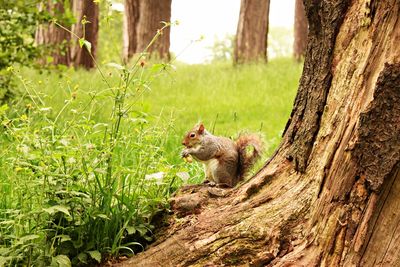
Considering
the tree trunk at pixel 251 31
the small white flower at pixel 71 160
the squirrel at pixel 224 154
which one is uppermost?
the tree trunk at pixel 251 31

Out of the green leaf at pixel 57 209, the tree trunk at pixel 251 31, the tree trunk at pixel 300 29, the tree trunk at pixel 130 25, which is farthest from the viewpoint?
the tree trunk at pixel 300 29

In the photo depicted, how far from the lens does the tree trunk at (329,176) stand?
2457mm

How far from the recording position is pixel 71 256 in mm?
3078

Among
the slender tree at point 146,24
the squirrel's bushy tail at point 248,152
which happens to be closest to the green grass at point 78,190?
the squirrel's bushy tail at point 248,152

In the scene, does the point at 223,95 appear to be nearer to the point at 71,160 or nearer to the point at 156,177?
the point at 156,177

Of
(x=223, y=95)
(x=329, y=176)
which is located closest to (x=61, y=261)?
(x=329, y=176)

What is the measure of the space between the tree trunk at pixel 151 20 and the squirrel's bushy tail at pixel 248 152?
779 cm

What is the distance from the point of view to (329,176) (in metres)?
2.62

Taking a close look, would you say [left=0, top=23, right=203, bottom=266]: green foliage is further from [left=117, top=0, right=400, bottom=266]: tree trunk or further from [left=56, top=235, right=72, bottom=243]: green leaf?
[left=117, top=0, right=400, bottom=266]: tree trunk

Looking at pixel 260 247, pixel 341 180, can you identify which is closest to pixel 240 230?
pixel 260 247

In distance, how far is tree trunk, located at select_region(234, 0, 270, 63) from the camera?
12844mm

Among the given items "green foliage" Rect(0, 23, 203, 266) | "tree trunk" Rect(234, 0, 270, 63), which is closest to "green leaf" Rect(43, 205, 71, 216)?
"green foliage" Rect(0, 23, 203, 266)

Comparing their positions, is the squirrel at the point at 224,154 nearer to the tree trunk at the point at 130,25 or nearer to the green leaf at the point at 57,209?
the green leaf at the point at 57,209

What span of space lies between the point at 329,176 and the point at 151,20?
9.78 metres
